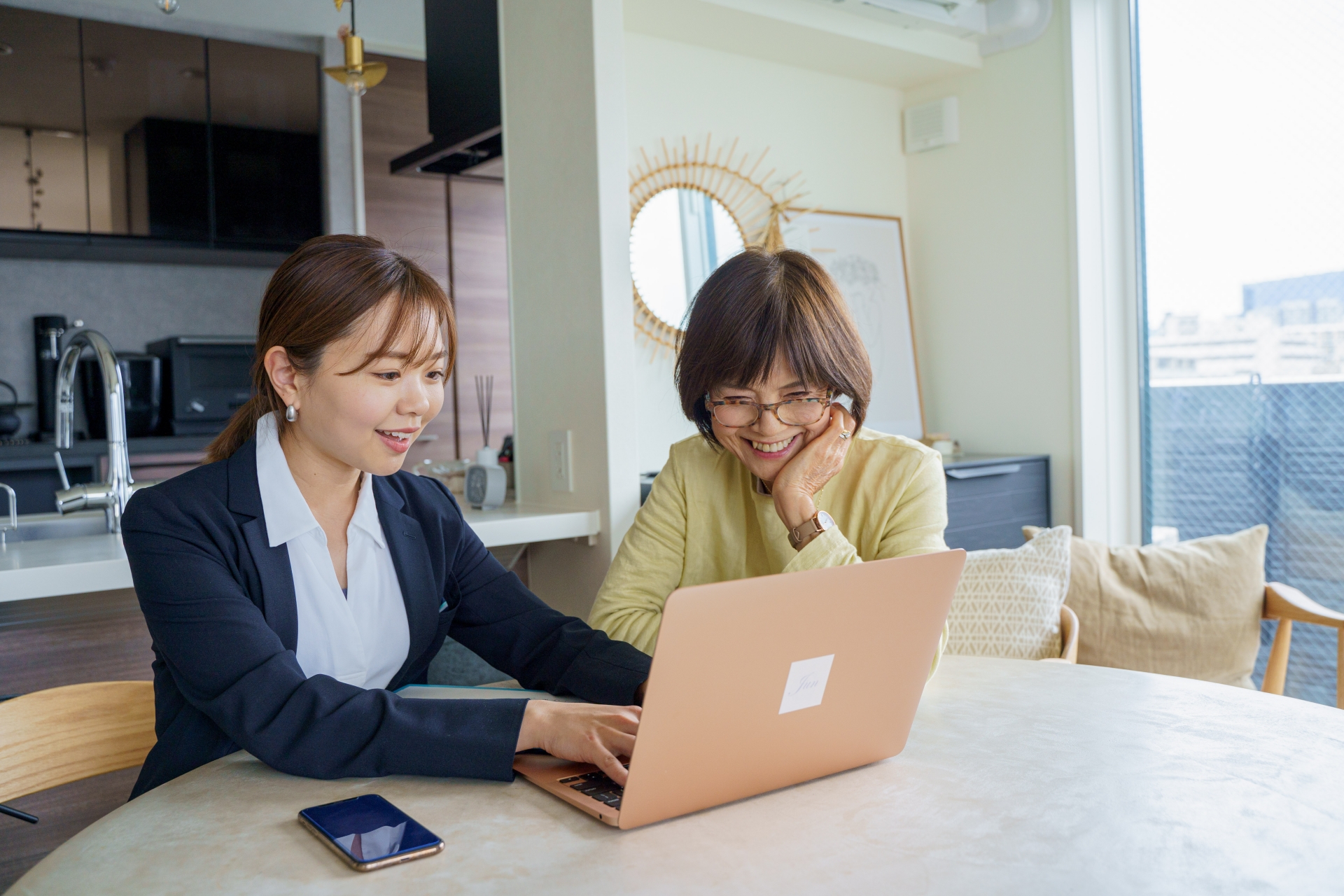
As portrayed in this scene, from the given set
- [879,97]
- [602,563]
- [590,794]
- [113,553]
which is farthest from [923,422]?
[590,794]

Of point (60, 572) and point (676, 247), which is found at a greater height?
point (676, 247)

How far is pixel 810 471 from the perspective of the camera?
1.53 m

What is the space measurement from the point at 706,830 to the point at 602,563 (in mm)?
1470

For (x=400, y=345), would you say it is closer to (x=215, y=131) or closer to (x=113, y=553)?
(x=113, y=553)

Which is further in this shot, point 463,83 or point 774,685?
point 463,83

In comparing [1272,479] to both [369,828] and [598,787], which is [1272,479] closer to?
[598,787]

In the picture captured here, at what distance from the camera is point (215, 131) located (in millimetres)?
4344

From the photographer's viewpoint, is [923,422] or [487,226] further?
[487,226]

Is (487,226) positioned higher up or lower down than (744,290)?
higher up

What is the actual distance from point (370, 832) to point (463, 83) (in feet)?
8.43

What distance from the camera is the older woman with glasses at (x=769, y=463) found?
57.9 inches

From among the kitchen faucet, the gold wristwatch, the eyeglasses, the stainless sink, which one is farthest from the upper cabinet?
the gold wristwatch

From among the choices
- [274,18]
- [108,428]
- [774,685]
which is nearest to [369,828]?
[774,685]

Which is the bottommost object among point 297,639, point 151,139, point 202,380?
point 297,639
